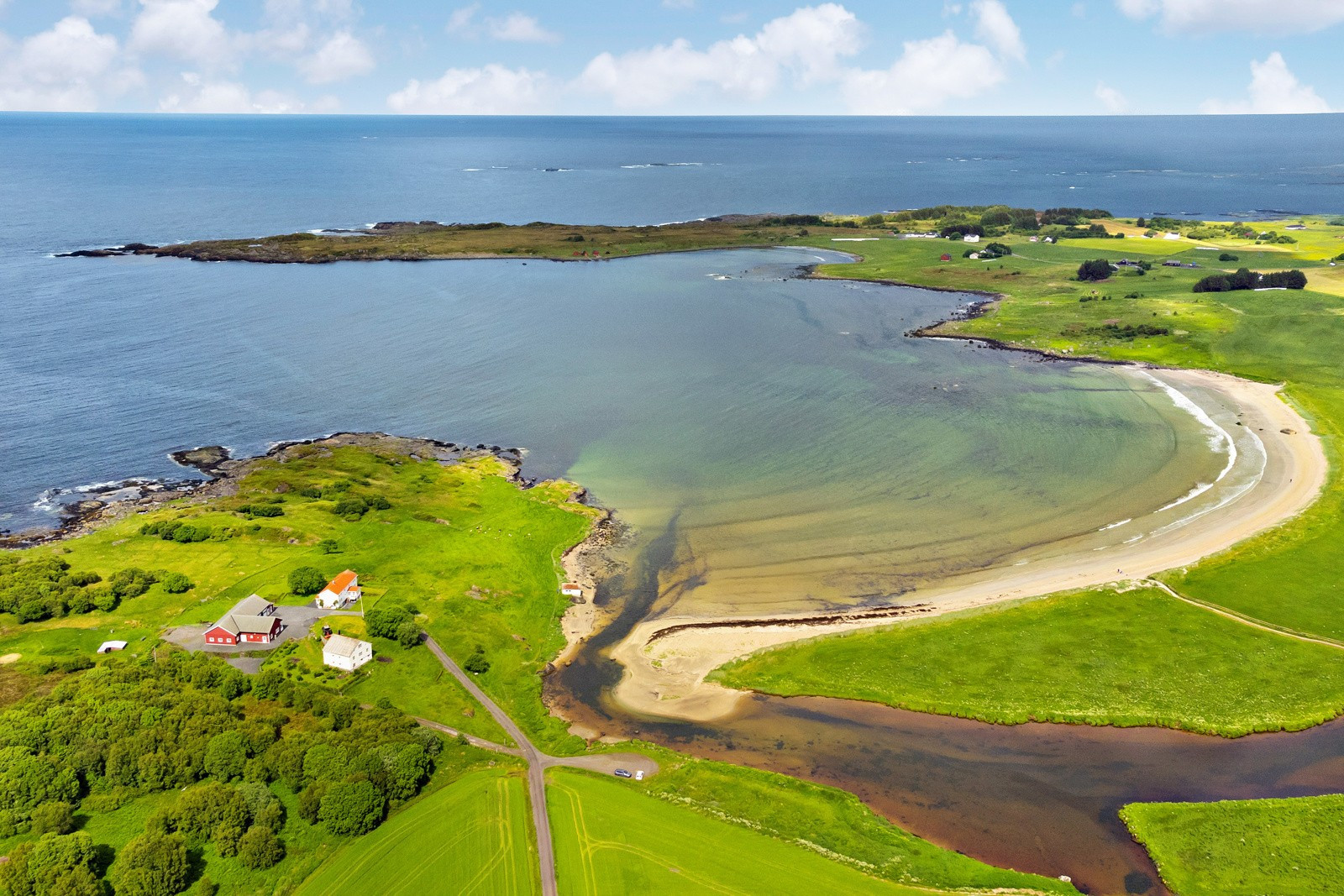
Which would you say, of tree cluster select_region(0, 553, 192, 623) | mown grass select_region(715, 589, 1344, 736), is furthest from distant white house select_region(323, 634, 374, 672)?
mown grass select_region(715, 589, 1344, 736)

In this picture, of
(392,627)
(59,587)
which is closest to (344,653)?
(392,627)

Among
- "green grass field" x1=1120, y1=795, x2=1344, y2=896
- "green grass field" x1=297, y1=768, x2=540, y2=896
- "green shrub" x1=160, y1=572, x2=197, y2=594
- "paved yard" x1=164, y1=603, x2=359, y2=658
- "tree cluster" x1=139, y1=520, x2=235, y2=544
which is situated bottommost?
"green grass field" x1=297, y1=768, x2=540, y2=896

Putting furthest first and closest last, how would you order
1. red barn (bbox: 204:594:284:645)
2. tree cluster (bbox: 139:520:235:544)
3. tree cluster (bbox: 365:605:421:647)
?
tree cluster (bbox: 139:520:235:544), tree cluster (bbox: 365:605:421:647), red barn (bbox: 204:594:284:645)

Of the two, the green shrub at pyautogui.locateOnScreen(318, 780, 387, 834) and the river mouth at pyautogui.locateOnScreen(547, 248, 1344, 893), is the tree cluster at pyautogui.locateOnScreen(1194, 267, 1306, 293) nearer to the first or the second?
the river mouth at pyautogui.locateOnScreen(547, 248, 1344, 893)

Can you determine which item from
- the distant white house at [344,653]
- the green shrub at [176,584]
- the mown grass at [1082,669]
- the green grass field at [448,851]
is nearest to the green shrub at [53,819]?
the green grass field at [448,851]

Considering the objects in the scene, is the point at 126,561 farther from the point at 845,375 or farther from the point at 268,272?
the point at 268,272

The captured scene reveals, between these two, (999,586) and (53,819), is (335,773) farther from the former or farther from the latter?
(999,586)

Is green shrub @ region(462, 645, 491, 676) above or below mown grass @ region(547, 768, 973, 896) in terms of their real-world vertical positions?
above
